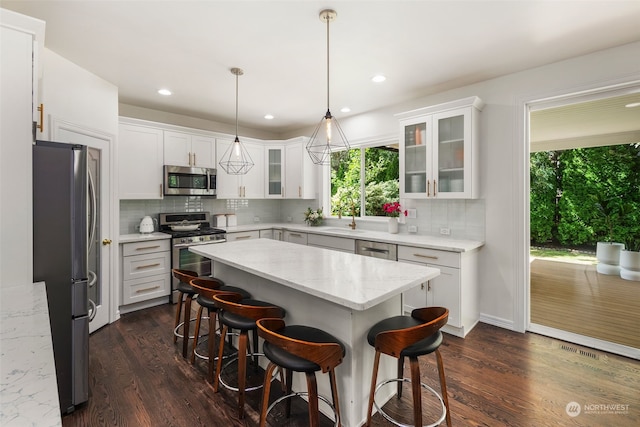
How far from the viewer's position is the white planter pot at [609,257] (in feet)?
17.2

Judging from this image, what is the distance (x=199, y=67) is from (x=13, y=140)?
179 centimetres

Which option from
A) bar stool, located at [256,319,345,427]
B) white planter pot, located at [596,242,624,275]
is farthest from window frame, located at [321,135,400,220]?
white planter pot, located at [596,242,624,275]

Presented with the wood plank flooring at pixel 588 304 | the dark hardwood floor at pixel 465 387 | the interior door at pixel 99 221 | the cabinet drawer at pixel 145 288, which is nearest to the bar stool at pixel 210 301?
the dark hardwood floor at pixel 465 387

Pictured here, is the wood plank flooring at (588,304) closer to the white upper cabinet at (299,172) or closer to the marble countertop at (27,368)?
the white upper cabinet at (299,172)

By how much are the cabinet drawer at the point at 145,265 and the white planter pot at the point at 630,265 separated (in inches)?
273

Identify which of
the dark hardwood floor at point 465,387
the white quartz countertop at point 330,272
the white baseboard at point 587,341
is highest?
the white quartz countertop at point 330,272

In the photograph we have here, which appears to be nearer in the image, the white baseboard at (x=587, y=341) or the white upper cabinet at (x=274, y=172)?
the white baseboard at (x=587, y=341)

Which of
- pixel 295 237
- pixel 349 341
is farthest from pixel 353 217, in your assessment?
pixel 349 341

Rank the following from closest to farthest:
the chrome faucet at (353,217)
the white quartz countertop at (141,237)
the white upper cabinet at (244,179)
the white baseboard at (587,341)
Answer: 1. the white baseboard at (587,341)
2. the white quartz countertop at (141,237)
3. the chrome faucet at (353,217)
4. the white upper cabinet at (244,179)

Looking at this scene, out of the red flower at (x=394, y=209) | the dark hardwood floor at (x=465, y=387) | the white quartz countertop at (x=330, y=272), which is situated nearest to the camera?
the white quartz countertop at (x=330, y=272)

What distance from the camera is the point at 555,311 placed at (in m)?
3.71

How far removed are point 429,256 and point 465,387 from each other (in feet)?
4.32

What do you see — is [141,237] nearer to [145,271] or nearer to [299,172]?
[145,271]

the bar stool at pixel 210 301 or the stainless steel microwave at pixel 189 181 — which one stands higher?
the stainless steel microwave at pixel 189 181
